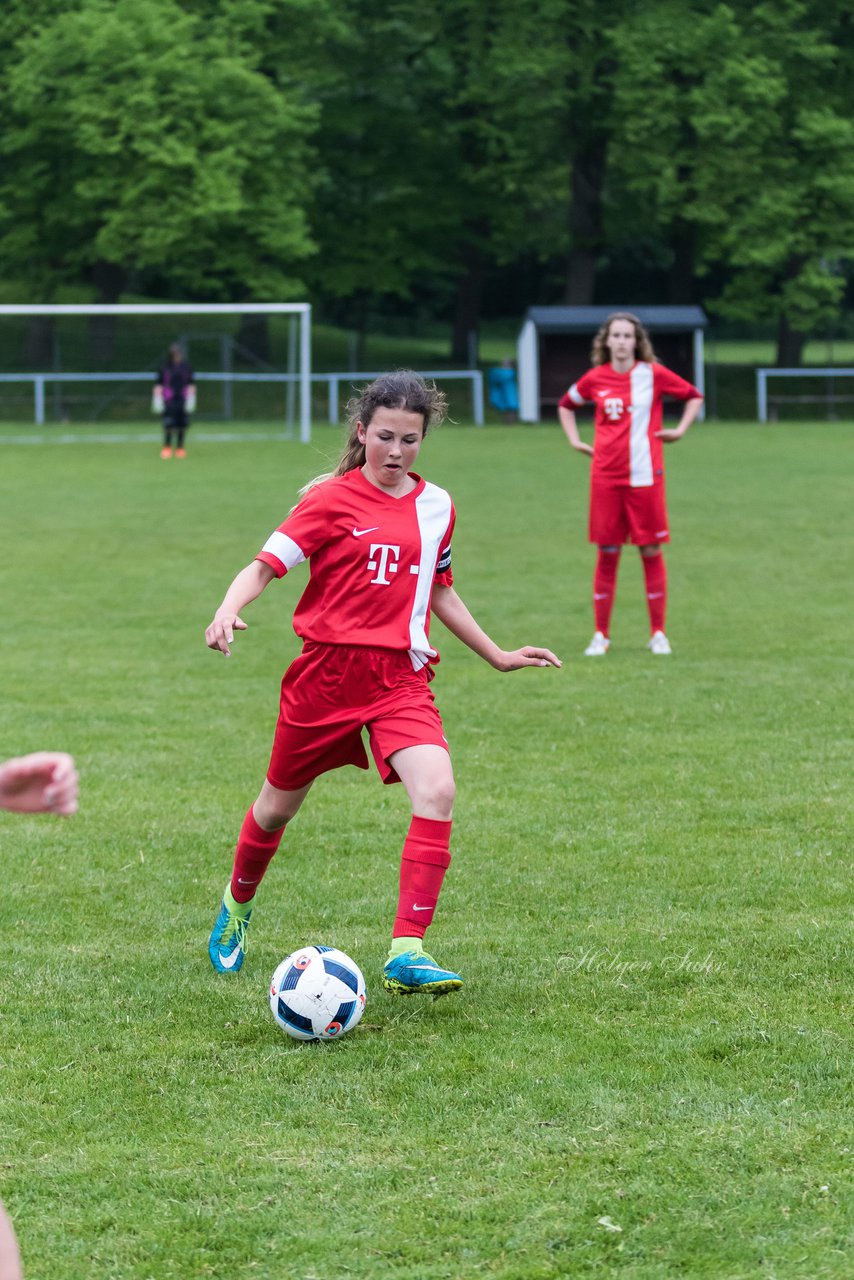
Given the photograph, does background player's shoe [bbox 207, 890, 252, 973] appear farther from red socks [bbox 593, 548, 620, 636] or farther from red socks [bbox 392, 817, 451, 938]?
red socks [bbox 593, 548, 620, 636]

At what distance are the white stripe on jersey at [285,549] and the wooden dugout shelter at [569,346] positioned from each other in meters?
34.0

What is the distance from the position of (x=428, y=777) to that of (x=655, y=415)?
6.42m

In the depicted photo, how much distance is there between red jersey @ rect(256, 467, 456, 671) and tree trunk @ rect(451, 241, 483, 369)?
40.5 meters

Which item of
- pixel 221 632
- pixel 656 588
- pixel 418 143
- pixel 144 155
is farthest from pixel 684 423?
pixel 418 143

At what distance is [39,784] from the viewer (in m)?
2.39

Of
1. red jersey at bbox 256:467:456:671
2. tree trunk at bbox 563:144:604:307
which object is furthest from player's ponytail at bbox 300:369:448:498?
tree trunk at bbox 563:144:604:307

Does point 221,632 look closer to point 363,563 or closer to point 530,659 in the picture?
point 363,563

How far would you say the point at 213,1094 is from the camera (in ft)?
13.6

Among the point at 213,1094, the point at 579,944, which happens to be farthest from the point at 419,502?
the point at 213,1094

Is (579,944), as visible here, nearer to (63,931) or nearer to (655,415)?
(63,931)

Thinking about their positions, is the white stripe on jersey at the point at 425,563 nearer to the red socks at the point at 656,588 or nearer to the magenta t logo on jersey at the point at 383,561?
the magenta t logo on jersey at the point at 383,561

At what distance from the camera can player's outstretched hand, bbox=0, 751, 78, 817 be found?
2.35 meters

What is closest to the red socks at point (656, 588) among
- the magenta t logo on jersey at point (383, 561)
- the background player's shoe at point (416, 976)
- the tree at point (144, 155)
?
the magenta t logo on jersey at point (383, 561)

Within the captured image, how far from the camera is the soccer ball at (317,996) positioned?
14.6 feet
